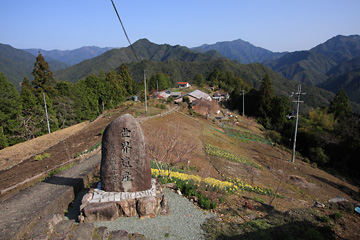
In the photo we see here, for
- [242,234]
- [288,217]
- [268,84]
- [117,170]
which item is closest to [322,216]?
[288,217]

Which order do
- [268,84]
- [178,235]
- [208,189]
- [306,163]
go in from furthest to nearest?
[268,84] → [306,163] → [208,189] → [178,235]

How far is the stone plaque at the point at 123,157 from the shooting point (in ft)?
24.2

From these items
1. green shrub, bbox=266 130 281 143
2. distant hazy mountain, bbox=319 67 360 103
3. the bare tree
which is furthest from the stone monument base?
distant hazy mountain, bbox=319 67 360 103

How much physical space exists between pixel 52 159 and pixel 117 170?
36.9ft

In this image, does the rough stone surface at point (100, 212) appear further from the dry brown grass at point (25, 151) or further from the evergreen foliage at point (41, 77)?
the evergreen foliage at point (41, 77)

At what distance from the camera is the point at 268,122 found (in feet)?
148

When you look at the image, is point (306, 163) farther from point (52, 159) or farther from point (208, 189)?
point (52, 159)

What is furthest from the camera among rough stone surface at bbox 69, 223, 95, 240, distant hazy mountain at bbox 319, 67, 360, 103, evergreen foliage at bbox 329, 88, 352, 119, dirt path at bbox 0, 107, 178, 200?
distant hazy mountain at bbox 319, 67, 360, 103

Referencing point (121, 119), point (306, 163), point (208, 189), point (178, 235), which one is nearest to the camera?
point (178, 235)

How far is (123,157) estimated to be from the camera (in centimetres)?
746

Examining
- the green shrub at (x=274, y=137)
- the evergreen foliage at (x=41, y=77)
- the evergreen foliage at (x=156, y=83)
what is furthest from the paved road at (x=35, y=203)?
the evergreen foliage at (x=156, y=83)

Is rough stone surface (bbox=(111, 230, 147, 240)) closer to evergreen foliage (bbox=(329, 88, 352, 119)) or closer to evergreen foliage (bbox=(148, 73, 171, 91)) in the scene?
evergreen foliage (bbox=(329, 88, 352, 119))

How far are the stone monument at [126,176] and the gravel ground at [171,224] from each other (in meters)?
0.27

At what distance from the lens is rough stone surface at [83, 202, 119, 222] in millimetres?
6602
